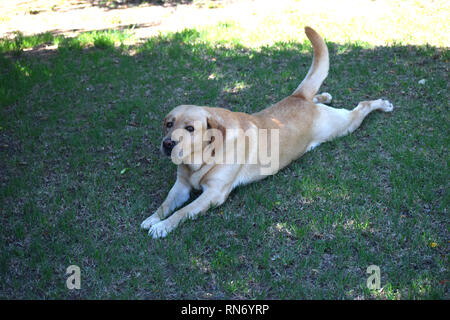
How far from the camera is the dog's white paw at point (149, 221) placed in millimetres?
3695

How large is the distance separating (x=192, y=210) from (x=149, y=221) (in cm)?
37

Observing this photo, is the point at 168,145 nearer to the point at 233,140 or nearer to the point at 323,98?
the point at 233,140

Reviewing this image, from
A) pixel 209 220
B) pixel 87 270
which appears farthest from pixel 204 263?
pixel 87 270

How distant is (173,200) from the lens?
4.00 metres

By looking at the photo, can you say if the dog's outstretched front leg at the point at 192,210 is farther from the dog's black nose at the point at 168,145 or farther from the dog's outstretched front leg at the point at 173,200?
the dog's black nose at the point at 168,145

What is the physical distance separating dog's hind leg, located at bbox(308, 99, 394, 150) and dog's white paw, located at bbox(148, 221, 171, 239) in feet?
Result: 6.10

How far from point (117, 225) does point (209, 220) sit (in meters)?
0.78

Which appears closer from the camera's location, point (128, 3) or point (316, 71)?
point (316, 71)

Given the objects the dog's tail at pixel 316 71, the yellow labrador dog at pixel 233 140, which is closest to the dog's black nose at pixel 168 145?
the yellow labrador dog at pixel 233 140

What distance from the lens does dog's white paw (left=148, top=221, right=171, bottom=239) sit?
3553 mm

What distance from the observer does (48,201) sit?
410cm

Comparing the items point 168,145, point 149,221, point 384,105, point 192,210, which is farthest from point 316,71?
point 149,221
